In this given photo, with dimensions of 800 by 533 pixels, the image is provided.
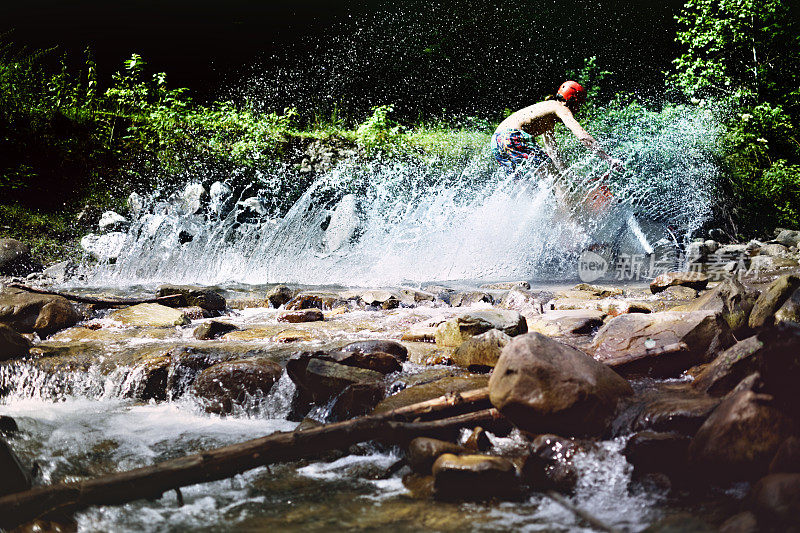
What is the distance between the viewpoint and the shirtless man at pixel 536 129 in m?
6.29

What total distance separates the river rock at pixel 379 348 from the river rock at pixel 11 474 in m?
1.33

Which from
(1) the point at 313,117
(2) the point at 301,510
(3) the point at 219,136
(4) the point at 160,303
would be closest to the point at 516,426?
(2) the point at 301,510

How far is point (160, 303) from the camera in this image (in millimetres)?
4512

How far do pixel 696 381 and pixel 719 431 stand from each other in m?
0.68

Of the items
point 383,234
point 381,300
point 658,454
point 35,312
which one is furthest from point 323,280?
point 658,454

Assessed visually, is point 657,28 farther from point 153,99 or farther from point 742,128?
point 153,99

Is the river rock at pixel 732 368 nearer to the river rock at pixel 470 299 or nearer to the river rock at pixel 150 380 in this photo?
the river rock at pixel 150 380

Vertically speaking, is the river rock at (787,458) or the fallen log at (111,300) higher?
the fallen log at (111,300)

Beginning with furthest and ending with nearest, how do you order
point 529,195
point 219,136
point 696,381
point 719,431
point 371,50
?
point 371,50 → point 219,136 → point 529,195 → point 696,381 → point 719,431

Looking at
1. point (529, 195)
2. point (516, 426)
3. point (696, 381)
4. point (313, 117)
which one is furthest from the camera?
point (313, 117)

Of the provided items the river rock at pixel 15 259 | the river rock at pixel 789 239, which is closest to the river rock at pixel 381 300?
the river rock at pixel 15 259

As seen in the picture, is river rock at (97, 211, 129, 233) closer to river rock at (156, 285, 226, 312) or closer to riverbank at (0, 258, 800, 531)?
river rock at (156, 285, 226, 312)

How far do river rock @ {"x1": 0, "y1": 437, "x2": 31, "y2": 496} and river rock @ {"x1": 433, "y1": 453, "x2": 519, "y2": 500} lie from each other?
127 cm

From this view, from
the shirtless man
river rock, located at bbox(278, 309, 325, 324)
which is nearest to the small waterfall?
the shirtless man
